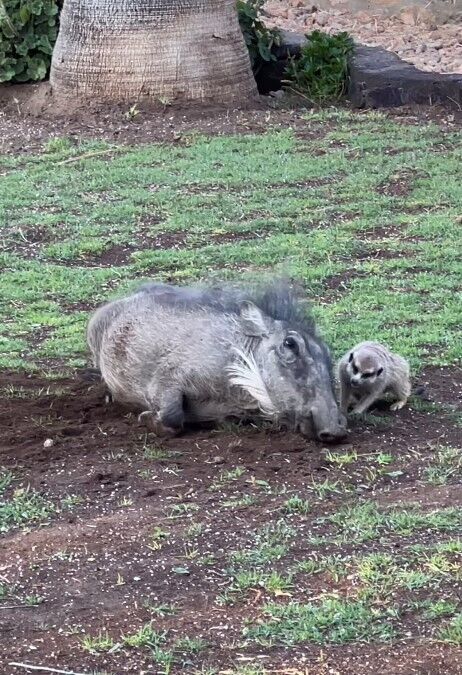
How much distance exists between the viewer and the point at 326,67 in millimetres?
11766

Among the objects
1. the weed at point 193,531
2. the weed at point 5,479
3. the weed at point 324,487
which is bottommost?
the weed at point 5,479

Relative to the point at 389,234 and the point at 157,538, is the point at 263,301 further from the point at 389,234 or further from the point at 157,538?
the point at 389,234

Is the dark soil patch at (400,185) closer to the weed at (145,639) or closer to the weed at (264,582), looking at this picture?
the weed at (264,582)

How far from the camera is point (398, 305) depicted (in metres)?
6.94

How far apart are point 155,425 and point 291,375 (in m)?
0.61

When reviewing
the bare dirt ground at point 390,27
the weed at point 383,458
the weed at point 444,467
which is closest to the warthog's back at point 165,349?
the weed at point 383,458

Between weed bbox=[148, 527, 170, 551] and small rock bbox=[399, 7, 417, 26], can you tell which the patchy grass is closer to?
weed bbox=[148, 527, 170, 551]

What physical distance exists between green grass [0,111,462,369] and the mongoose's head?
0.64 meters

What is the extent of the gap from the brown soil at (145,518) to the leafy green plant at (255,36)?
7.03m

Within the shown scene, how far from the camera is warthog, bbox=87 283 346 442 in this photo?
5066 millimetres

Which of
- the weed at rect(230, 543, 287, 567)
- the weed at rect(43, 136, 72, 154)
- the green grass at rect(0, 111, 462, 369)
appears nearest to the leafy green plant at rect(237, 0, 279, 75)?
the green grass at rect(0, 111, 462, 369)

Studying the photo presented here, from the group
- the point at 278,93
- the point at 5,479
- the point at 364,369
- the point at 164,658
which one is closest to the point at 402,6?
the point at 278,93

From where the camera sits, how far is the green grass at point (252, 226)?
6.79m

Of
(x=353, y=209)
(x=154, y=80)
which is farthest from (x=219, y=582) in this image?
(x=154, y=80)
